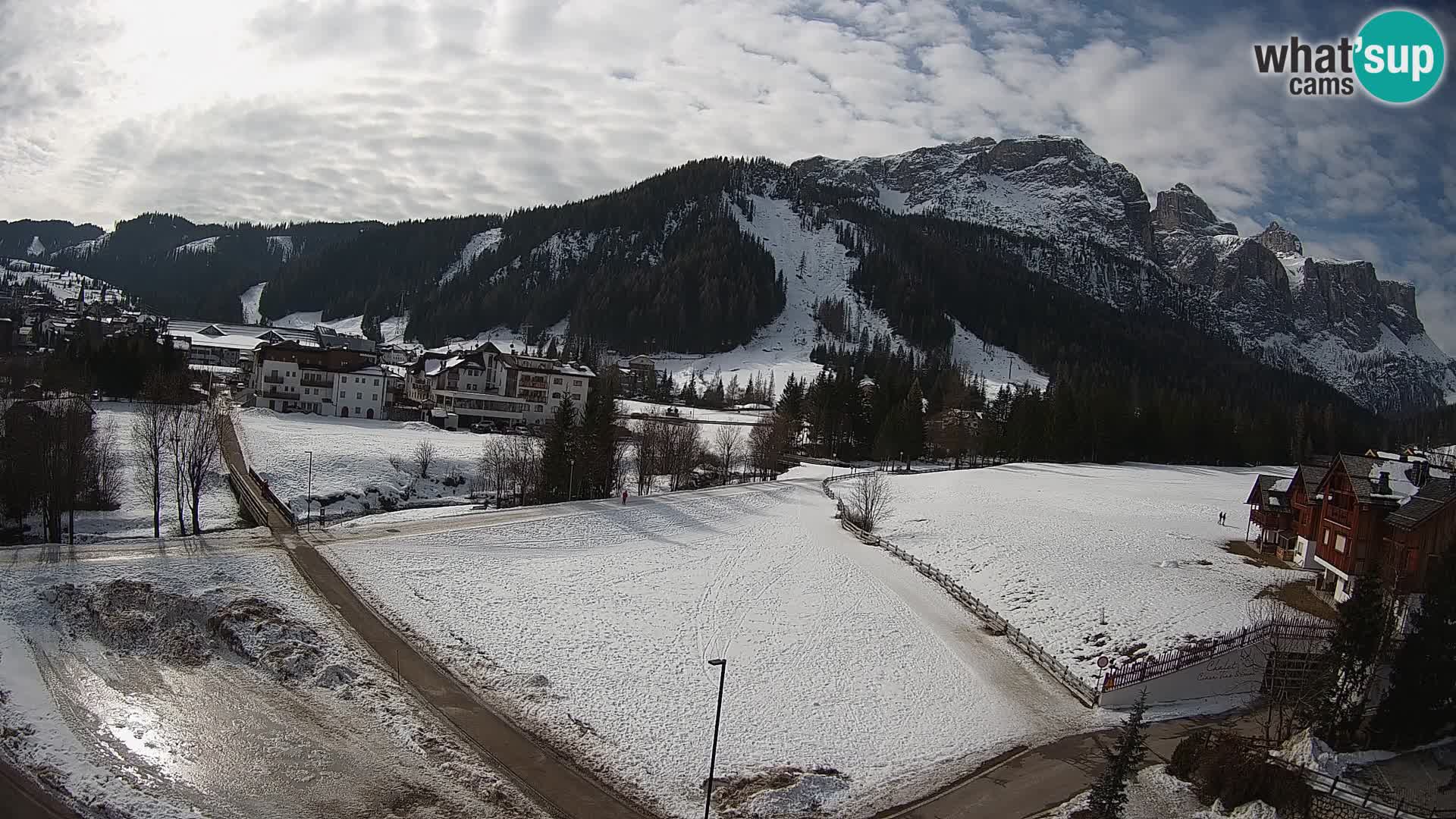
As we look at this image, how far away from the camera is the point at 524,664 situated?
28.1 m

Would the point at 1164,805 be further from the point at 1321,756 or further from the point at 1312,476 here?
the point at 1312,476

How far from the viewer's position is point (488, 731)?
23484mm

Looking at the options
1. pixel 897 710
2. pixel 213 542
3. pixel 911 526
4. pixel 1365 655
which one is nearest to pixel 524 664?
pixel 897 710

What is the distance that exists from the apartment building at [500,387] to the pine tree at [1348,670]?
269 ft

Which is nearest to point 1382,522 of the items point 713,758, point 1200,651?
point 1200,651

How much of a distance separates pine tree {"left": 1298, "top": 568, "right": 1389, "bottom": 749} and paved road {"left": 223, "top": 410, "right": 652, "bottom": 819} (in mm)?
19540

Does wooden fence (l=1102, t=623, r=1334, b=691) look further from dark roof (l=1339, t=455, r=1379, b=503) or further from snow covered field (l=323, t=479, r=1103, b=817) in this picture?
dark roof (l=1339, t=455, r=1379, b=503)

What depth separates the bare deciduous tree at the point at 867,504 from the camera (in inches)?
2121

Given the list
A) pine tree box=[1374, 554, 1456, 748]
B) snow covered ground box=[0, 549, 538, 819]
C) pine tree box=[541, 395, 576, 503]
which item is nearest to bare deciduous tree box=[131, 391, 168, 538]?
snow covered ground box=[0, 549, 538, 819]

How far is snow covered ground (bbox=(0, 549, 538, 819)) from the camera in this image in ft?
64.7

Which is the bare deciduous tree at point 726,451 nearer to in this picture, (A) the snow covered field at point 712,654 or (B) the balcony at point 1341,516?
(A) the snow covered field at point 712,654

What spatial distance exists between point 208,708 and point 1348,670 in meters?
32.3

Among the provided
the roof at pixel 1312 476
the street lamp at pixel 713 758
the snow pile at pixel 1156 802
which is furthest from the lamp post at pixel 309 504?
the roof at pixel 1312 476

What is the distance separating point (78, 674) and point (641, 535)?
86.9 feet
